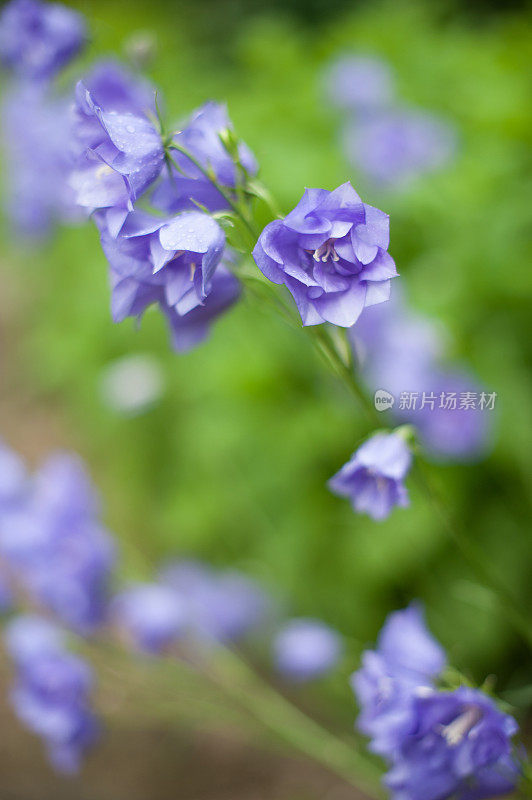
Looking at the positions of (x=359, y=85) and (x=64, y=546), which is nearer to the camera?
(x=64, y=546)

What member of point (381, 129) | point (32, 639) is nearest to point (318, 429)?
point (32, 639)

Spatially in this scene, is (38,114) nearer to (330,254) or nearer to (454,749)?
(330,254)

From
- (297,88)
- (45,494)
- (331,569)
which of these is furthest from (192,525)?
(297,88)

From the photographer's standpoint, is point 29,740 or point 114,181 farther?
point 29,740

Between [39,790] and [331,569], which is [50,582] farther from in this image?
[39,790]

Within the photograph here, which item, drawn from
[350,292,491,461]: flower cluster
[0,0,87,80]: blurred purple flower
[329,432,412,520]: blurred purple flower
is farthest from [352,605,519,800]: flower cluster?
[0,0,87,80]: blurred purple flower

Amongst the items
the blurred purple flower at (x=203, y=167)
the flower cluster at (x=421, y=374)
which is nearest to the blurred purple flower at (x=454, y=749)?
the blurred purple flower at (x=203, y=167)
